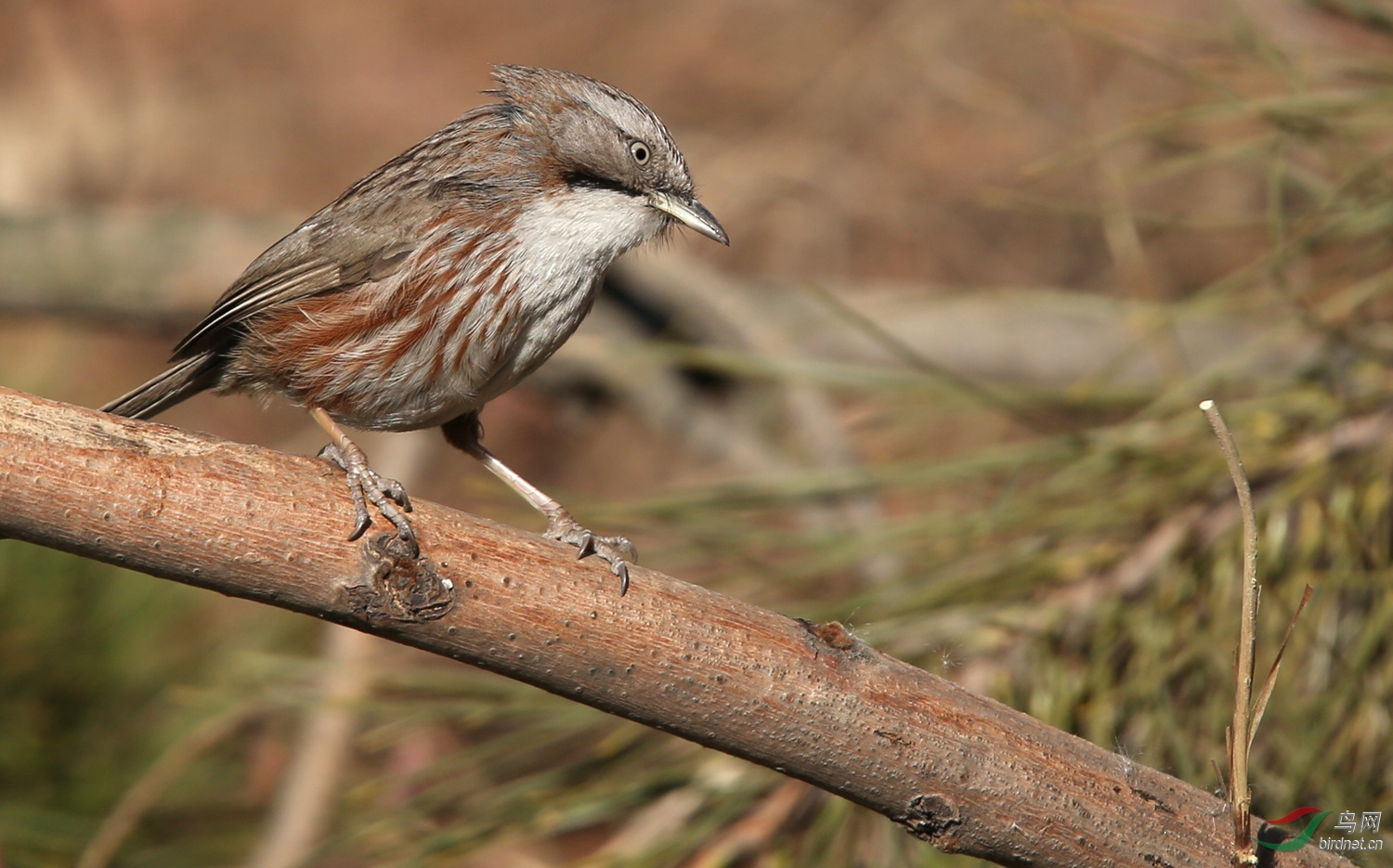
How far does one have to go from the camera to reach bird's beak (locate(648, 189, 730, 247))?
10.9 ft

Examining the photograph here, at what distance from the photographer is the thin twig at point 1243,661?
168 cm

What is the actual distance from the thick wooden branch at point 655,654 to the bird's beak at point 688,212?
53.2 inches

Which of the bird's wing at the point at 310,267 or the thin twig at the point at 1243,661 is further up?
the bird's wing at the point at 310,267

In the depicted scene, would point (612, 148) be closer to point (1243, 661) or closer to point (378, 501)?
point (378, 501)

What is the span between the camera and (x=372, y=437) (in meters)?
6.39

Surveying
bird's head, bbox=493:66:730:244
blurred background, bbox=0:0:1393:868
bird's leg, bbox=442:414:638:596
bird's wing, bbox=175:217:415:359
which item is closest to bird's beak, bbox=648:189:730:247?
bird's head, bbox=493:66:730:244

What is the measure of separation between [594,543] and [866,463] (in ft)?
5.23

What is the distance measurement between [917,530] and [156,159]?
7494mm

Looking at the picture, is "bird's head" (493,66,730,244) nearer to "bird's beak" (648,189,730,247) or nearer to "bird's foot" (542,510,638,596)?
"bird's beak" (648,189,730,247)

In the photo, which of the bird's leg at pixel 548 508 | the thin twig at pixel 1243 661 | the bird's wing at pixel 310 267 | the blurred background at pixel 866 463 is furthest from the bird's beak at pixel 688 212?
the thin twig at pixel 1243 661

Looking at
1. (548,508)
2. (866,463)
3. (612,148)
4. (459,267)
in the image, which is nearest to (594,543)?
(548,508)

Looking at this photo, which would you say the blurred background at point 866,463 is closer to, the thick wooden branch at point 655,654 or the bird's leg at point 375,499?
the thick wooden branch at point 655,654

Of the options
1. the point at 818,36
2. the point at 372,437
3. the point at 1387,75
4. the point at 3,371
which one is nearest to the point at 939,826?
the point at 1387,75

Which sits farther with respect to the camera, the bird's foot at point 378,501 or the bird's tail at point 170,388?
the bird's tail at point 170,388
